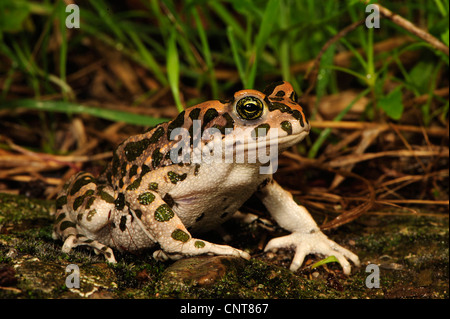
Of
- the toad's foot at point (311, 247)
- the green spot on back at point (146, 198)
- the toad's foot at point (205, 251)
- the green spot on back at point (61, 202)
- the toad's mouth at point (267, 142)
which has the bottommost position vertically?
the toad's foot at point (311, 247)

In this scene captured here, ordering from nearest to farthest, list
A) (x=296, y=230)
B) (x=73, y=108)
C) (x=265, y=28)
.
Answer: (x=296, y=230), (x=265, y=28), (x=73, y=108)

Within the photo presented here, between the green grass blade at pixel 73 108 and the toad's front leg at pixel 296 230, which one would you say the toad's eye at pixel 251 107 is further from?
the green grass blade at pixel 73 108

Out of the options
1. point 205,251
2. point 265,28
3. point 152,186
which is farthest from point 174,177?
point 265,28

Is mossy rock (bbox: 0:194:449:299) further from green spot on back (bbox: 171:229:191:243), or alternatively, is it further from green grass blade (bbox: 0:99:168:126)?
green grass blade (bbox: 0:99:168:126)

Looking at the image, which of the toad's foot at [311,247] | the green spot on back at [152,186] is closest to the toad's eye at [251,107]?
the green spot on back at [152,186]

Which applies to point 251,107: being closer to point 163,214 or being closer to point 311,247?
point 163,214
